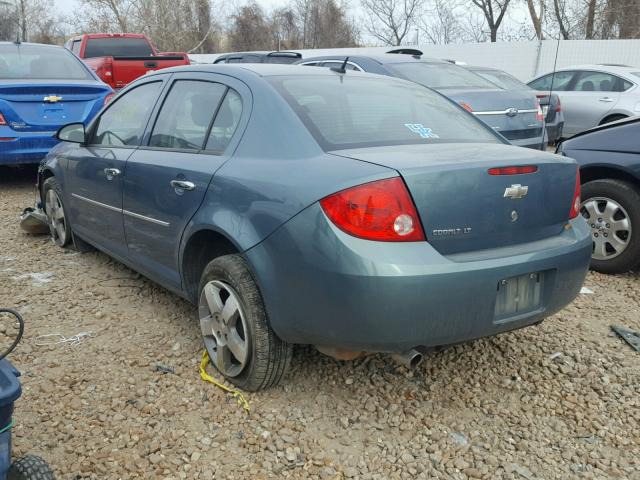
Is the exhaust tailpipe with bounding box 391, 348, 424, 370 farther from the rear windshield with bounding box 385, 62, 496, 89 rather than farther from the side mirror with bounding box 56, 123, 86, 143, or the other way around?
the rear windshield with bounding box 385, 62, 496, 89

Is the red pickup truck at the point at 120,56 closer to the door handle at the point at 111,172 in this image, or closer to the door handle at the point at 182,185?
the door handle at the point at 111,172

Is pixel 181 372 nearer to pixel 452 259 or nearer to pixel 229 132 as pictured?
pixel 229 132

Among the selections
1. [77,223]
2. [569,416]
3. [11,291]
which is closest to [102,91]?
[77,223]

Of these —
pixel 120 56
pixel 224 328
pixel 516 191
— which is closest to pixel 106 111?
pixel 224 328

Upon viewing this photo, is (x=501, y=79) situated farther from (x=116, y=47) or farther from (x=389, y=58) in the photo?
(x=116, y=47)

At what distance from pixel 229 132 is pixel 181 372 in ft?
4.16

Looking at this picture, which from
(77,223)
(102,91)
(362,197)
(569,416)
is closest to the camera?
(362,197)

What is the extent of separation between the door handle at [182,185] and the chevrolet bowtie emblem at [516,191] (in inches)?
59.0

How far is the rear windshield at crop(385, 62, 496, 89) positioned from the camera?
7.20 m

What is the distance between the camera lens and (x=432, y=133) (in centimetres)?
312

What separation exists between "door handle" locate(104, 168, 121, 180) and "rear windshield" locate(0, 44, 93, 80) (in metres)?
4.07

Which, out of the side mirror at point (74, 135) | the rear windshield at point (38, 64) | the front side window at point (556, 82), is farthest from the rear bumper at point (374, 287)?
the front side window at point (556, 82)

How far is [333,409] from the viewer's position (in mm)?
2900

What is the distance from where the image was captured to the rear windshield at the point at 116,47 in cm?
1310
